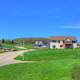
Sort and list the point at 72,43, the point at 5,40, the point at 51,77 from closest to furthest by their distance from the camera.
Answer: the point at 51,77, the point at 72,43, the point at 5,40

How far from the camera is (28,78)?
21.1 m

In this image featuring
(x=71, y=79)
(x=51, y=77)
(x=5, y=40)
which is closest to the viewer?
(x=71, y=79)

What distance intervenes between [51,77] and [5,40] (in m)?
138

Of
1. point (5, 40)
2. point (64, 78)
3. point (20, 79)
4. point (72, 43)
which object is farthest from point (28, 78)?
point (5, 40)

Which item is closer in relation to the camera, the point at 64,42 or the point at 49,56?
the point at 49,56

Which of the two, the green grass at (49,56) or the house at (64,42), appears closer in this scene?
the green grass at (49,56)

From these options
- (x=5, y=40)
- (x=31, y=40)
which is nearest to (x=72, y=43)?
(x=5, y=40)

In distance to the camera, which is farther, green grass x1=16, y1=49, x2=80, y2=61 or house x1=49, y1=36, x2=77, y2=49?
house x1=49, y1=36, x2=77, y2=49

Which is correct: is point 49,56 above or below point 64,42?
below

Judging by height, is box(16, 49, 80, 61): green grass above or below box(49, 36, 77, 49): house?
below

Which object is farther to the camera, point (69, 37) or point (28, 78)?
point (69, 37)

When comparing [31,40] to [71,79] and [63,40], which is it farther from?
[71,79]

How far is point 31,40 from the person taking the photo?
650 ft

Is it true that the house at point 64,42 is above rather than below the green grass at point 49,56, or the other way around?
above
